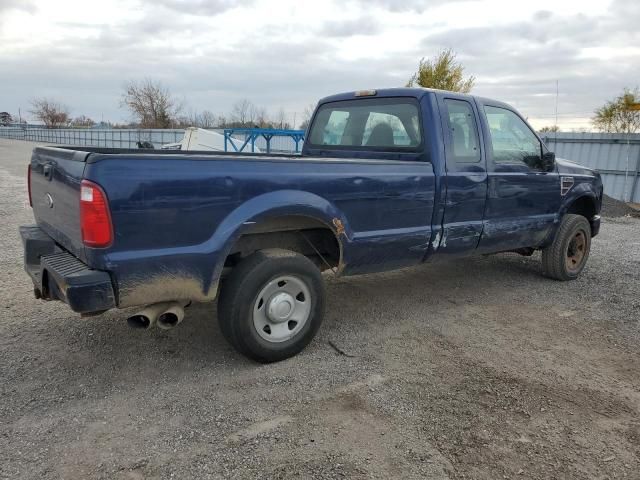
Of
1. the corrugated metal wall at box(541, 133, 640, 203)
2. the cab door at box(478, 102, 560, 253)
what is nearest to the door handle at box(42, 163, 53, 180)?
the cab door at box(478, 102, 560, 253)

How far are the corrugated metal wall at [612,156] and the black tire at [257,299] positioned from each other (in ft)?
44.3

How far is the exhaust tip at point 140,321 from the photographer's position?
3.23 m

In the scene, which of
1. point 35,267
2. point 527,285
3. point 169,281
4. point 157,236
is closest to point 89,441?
point 169,281

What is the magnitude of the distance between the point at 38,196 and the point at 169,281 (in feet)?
4.95

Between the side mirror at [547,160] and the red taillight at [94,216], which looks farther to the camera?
the side mirror at [547,160]

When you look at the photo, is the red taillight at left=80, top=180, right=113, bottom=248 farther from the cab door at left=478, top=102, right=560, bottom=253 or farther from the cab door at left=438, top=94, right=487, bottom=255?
the cab door at left=478, top=102, right=560, bottom=253

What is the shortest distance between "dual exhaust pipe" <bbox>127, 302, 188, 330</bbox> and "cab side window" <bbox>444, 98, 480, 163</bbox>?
2656 mm

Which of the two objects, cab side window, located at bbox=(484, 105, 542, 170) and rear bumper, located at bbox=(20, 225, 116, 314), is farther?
cab side window, located at bbox=(484, 105, 542, 170)

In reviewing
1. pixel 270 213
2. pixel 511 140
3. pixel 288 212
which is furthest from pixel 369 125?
pixel 270 213

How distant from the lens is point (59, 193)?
10.8ft

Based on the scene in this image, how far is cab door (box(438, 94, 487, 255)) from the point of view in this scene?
4465mm

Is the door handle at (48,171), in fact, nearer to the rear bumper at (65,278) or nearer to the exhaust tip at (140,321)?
the rear bumper at (65,278)

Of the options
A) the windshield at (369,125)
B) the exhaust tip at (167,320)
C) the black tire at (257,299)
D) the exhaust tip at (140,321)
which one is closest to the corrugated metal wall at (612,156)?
the windshield at (369,125)

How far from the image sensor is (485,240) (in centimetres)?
490
